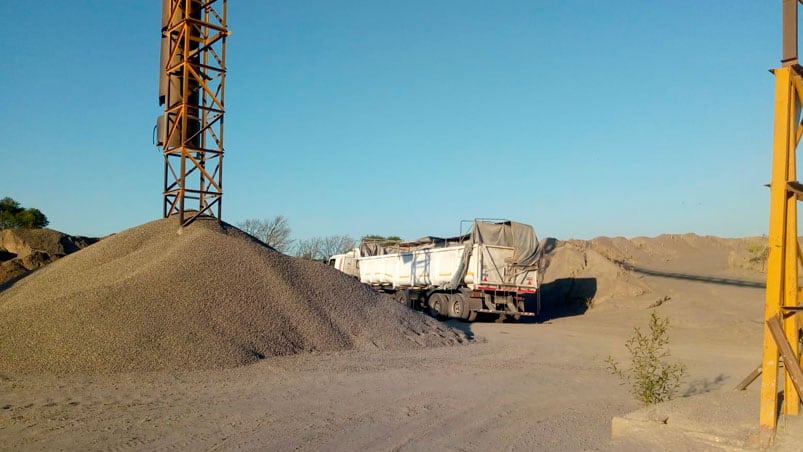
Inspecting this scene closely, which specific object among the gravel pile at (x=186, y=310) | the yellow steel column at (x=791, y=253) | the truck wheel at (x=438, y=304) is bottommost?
the truck wheel at (x=438, y=304)

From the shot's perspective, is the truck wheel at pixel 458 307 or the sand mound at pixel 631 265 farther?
the sand mound at pixel 631 265

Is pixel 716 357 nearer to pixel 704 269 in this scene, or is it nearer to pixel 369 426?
pixel 369 426

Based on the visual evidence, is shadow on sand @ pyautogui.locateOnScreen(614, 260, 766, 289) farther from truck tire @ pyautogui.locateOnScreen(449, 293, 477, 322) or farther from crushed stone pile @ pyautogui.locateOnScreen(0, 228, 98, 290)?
crushed stone pile @ pyautogui.locateOnScreen(0, 228, 98, 290)

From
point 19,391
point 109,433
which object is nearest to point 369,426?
point 109,433

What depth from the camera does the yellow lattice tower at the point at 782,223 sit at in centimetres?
534

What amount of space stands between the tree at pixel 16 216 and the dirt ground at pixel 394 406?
1821 inches

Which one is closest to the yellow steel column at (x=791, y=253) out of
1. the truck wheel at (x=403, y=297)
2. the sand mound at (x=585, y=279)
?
the truck wheel at (x=403, y=297)

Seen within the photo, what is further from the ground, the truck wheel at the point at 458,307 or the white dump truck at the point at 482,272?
the white dump truck at the point at 482,272

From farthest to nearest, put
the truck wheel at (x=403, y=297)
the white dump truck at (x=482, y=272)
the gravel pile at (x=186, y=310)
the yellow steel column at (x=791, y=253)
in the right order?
1. the truck wheel at (x=403, y=297)
2. the white dump truck at (x=482, y=272)
3. the gravel pile at (x=186, y=310)
4. the yellow steel column at (x=791, y=253)

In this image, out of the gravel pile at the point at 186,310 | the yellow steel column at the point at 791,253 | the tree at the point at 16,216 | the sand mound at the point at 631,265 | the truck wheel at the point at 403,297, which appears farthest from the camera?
the tree at the point at 16,216

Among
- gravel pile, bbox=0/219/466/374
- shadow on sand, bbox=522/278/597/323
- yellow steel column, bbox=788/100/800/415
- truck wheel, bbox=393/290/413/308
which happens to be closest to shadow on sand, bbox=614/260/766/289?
shadow on sand, bbox=522/278/597/323

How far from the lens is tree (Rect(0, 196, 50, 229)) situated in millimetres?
48719

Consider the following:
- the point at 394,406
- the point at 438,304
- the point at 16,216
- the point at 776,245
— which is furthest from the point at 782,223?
the point at 16,216

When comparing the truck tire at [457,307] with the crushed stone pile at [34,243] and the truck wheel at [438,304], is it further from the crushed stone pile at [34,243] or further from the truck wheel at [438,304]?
the crushed stone pile at [34,243]
